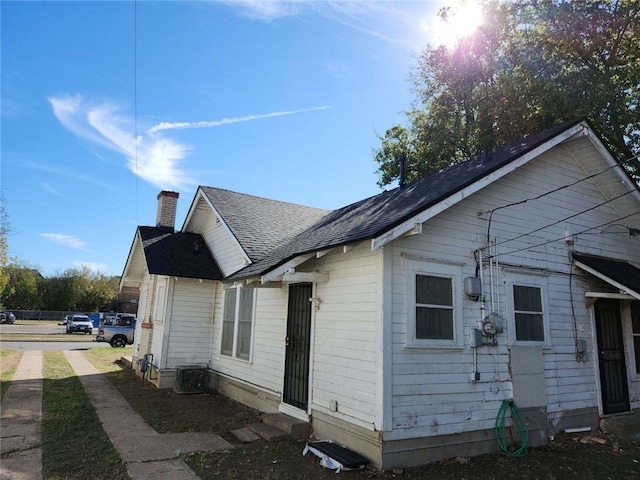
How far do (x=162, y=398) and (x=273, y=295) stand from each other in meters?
4.01

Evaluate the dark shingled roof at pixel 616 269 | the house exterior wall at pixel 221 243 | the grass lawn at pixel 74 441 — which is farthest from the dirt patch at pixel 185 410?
the dark shingled roof at pixel 616 269

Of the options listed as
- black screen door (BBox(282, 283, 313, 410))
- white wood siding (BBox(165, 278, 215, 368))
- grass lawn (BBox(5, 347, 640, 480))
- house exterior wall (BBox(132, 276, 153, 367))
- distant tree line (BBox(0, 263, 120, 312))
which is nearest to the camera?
grass lawn (BBox(5, 347, 640, 480))

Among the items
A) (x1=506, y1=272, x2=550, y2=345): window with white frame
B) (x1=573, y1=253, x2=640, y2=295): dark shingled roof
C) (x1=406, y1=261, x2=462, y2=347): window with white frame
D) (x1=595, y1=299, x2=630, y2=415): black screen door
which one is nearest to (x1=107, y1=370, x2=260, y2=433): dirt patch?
(x1=406, y1=261, x2=462, y2=347): window with white frame

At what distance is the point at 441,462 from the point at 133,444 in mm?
4603

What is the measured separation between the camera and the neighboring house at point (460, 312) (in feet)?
19.2

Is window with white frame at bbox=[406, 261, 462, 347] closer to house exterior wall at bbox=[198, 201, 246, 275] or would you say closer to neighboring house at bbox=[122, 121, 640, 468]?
neighboring house at bbox=[122, 121, 640, 468]

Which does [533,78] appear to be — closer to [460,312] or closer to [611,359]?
[611,359]

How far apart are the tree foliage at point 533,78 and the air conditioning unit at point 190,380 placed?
40.4ft

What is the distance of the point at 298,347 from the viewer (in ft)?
25.8

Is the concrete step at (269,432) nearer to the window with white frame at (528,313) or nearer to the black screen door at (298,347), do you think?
the black screen door at (298,347)

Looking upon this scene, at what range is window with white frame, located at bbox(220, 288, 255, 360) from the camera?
397 inches

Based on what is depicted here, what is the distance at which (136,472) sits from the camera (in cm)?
507

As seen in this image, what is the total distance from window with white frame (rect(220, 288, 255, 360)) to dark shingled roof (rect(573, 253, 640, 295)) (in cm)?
736

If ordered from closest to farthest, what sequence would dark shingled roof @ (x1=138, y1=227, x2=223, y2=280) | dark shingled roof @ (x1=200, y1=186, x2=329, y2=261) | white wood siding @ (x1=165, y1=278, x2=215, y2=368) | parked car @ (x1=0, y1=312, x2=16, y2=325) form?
1. dark shingled roof @ (x1=200, y1=186, x2=329, y2=261)
2. white wood siding @ (x1=165, y1=278, x2=215, y2=368)
3. dark shingled roof @ (x1=138, y1=227, x2=223, y2=280)
4. parked car @ (x1=0, y1=312, x2=16, y2=325)
